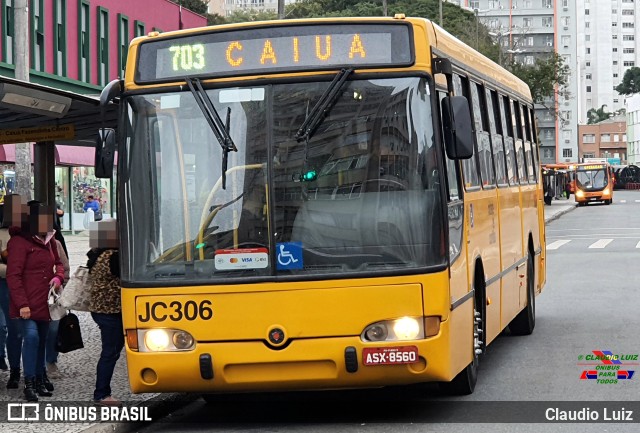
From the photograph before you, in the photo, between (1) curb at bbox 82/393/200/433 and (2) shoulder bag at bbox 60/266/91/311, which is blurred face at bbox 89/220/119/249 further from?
(1) curb at bbox 82/393/200/433

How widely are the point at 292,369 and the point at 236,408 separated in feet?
6.26

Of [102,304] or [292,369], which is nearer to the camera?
[292,369]

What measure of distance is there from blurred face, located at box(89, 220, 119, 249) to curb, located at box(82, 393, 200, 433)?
4.12ft

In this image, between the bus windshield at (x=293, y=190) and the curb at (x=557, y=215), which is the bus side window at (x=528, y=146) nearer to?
the bus windshield at (x=293, y=190)

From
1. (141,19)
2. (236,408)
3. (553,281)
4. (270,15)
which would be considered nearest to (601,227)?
(141,19)

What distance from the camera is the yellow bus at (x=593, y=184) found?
254 feet

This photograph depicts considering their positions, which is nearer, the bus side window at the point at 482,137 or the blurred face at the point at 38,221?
the blurred face at the point at 38,221

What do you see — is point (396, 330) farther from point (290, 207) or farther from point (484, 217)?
point (484, 217)

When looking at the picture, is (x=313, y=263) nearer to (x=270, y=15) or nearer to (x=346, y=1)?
(x=346, y=1)

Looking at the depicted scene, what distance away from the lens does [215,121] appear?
8.60m

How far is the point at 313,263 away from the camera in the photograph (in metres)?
8.46

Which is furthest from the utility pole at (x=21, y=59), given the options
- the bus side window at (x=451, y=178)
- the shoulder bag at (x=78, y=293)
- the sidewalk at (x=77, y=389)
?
the bus side window at (x=451, y=178)

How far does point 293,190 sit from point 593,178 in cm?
7180

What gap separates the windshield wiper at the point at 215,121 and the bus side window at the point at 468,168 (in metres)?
2.15
